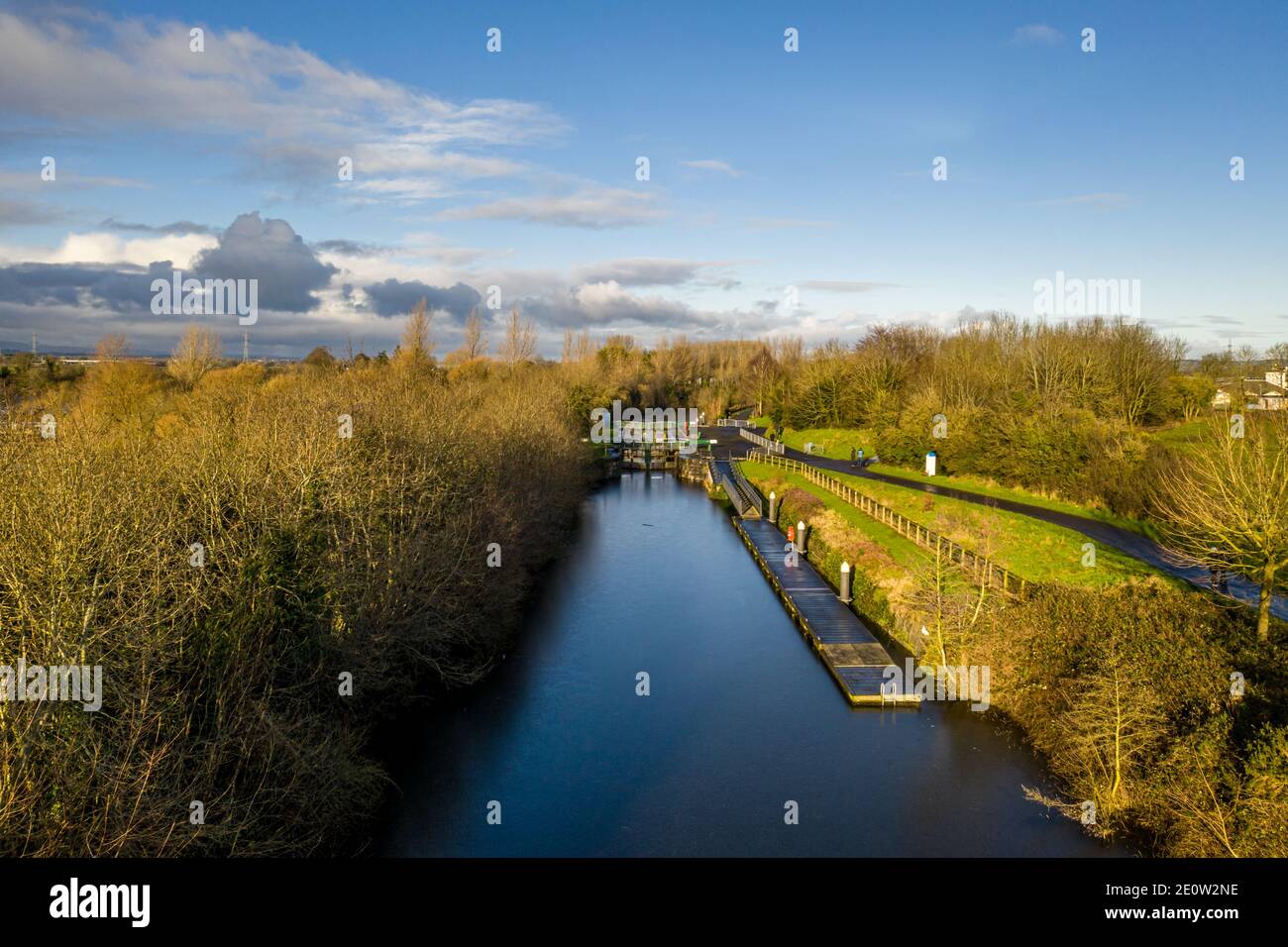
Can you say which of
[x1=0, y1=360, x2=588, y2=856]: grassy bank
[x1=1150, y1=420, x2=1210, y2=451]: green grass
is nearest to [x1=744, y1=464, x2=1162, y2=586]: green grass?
[x1=1150, y1=420, x2=1210, y2=451]: green grass

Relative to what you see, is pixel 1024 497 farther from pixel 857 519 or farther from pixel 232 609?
pixel 232 609

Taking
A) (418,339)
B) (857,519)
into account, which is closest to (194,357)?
(418,339)

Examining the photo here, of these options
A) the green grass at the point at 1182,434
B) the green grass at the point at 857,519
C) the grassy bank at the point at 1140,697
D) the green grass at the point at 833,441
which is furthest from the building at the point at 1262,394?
the green grass at the point at 833,441

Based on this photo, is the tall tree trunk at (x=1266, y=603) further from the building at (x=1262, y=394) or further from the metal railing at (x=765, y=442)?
the metal railing at (x=765, y=442)

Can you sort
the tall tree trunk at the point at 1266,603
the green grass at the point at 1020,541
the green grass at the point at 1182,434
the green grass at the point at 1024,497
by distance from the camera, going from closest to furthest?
1. the tall tree trunk at the point at 1266,603
2. the green grass at the point at 1020,541
3. the green grass at the point at 1024,497
4. the green grass at the point at 1182,434

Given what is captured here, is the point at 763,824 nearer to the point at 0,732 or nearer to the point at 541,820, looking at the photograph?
the point at 541,820
